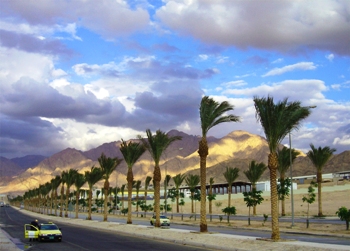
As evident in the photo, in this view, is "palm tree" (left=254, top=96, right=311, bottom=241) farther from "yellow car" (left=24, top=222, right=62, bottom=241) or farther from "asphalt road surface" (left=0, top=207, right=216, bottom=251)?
"yellow car" (left=24, top=222, right=62, bottom=241)

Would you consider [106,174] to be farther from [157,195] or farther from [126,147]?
[157,195]

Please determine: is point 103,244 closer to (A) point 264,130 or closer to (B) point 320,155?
(A) point 264,130

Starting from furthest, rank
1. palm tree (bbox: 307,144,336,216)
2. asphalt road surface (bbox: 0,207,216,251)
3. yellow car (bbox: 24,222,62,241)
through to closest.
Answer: palm tree (bbox: 307,144,336,216), yellow car (bbox: 24,222,62,241), asphalt road surface (bbox: 0,207,216,251)

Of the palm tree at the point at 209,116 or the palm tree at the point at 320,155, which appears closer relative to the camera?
the palm tree at the point at 209,116

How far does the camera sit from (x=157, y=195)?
44.3m

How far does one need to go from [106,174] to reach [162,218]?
1463 cm

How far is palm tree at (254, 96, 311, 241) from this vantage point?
26.6 m

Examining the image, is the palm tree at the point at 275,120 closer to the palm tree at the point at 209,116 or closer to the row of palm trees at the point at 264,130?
the row of palm trees at the point at 264,130

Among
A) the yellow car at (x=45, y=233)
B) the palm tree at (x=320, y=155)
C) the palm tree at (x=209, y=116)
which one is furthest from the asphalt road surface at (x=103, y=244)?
the palm tree at (x=320, y=155)

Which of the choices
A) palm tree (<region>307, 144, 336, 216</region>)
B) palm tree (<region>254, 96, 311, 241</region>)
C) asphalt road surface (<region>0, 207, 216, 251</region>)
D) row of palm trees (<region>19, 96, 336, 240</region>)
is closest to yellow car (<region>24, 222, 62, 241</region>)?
asphalt road surface (<region>0, 207, 216, 251</region>)

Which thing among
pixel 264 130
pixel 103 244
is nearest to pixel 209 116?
pixel 264 130

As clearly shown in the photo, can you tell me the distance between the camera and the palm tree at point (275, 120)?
26641 millimetres

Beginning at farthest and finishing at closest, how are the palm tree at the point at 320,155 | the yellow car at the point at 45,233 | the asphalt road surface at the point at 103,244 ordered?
1. the palm tree at the point at 320,155
2. the yellow car at the point at 45,233
3. the asphalt road surface at the point at 103,244

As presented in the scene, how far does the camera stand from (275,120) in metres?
26.8
